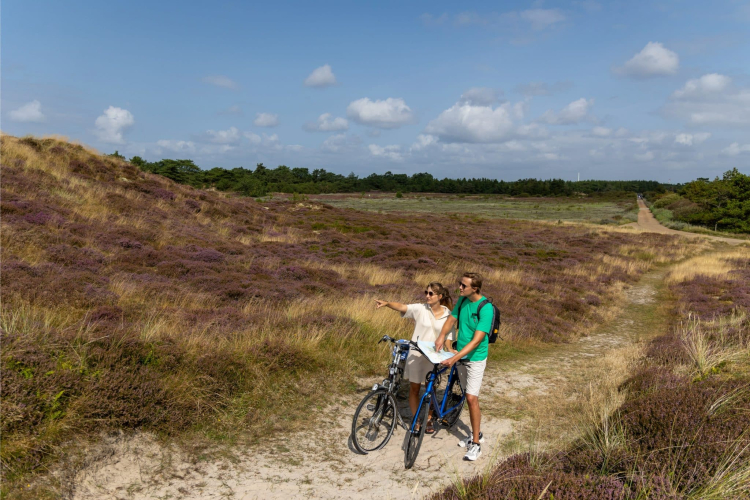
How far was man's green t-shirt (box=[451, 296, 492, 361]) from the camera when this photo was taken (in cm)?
508

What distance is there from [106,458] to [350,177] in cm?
14232

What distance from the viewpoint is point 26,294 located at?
24.2 feet

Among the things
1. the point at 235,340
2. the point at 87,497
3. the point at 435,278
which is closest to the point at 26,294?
the point at 235,340

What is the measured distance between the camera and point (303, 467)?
508 cm

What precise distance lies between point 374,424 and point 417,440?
1.81 ft

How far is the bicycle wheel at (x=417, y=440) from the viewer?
502 centimetres

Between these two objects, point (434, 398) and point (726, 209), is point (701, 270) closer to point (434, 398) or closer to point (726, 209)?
point (434, 398)

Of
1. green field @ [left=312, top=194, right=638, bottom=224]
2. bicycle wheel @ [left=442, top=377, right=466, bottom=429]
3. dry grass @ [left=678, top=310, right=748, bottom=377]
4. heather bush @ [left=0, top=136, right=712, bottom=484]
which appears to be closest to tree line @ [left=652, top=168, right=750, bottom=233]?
green field @ [left=312, top=194, right=638, bottom=224]

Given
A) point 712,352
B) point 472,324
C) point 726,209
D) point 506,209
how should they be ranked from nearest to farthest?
point 472,324 → point 712,352 → point 726,209 → point 506,209

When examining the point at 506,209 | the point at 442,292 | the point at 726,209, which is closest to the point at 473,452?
the point at 442,292

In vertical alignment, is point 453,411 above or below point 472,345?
below

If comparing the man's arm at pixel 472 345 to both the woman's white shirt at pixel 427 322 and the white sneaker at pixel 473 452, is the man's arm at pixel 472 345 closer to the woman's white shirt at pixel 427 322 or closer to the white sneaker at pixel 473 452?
the woman's white shirt at pixel 427 322

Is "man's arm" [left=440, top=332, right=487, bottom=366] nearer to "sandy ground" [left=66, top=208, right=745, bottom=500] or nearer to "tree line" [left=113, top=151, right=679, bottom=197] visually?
"sandy ground" [left=66, top=208, right=745, bottom=500]

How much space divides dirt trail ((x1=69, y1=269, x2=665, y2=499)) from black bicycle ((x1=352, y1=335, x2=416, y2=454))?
0.15 m
